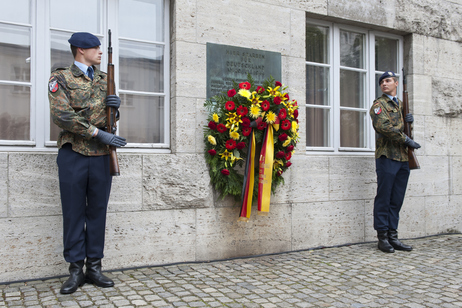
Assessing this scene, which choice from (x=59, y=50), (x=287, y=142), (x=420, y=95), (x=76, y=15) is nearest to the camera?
(x=59, y=50)

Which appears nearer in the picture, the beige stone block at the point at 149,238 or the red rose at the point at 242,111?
the beige stone block at the point at 149,238

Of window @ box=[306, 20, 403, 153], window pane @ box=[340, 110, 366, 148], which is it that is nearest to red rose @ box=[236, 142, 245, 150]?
window @ box=[306, 20, 403, 153]

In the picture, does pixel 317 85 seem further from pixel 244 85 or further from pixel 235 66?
pixel 244 85

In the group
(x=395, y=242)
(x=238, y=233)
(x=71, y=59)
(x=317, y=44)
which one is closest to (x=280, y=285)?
(x=238, y=233)

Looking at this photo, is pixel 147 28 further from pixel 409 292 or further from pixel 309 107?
pixel 409 292

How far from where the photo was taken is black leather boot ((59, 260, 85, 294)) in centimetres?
361

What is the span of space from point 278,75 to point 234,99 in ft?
2.75

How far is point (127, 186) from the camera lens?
4512 mm

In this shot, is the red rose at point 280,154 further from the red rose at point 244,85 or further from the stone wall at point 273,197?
the red rose at point 244,85

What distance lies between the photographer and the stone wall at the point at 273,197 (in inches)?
164

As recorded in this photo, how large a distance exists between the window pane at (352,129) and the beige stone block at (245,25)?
4.40 ft

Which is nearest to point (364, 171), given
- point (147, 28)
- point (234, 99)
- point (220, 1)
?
point (234, 99)

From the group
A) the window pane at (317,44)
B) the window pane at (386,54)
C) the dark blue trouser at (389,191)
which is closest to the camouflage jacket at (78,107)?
the window pane at (317,44)

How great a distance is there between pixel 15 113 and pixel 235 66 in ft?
7.75
